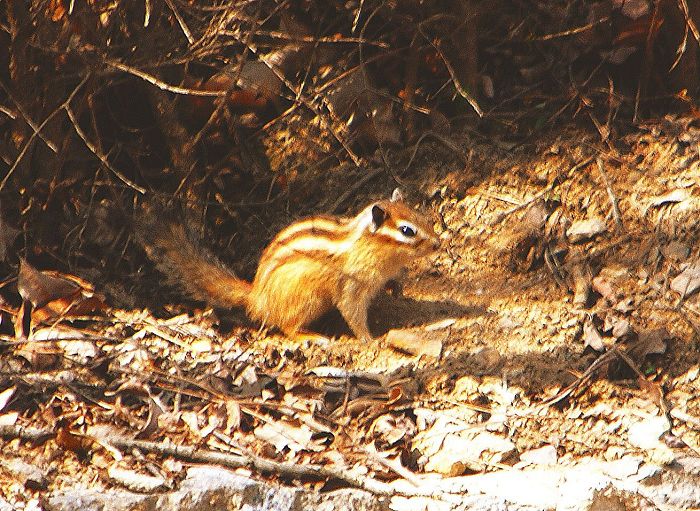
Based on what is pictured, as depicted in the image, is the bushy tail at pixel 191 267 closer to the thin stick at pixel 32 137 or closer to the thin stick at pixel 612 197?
the thin stick at pixel 32 137

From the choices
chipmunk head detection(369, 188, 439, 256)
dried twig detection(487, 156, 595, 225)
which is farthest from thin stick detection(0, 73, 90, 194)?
dried twig detection(487, 156, 595, 225)

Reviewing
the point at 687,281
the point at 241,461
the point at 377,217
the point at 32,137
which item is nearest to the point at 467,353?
the point at 377,217

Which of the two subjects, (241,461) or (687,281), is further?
(687,281)

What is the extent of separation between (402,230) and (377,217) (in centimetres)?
16

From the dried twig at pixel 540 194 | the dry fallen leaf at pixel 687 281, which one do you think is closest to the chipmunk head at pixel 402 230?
the dried twig at pixel 540 194

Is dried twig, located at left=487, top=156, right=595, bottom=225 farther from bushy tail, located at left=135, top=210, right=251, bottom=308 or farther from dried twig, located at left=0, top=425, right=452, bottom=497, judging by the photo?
dried twig, located at left=0, top=425, right=452, bottom=497

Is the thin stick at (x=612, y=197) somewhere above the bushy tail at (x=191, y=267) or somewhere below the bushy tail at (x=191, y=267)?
above

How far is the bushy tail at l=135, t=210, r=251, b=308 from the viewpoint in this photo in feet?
18.6

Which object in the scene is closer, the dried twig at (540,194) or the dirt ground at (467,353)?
the dirt ground at (467,353)

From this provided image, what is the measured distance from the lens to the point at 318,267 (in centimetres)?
559

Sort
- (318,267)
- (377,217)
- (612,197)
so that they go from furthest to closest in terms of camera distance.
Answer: (612,197) → (318,267) → (377,217)

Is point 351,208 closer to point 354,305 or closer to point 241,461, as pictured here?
point 354,305

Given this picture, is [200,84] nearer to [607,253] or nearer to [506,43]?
[506,43]

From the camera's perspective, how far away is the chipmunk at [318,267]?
18.1ft
